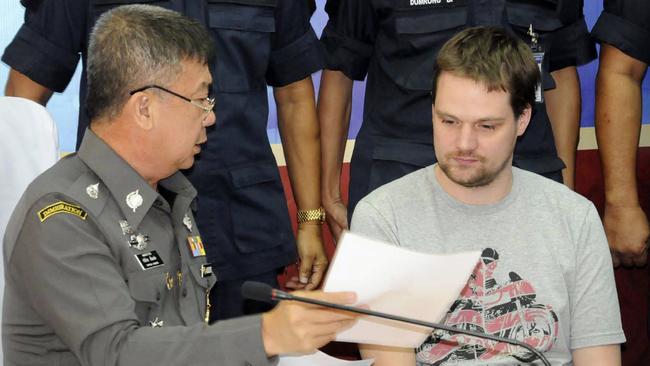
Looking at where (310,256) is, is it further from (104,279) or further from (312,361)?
(104,279)

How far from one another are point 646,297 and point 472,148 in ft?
5.90

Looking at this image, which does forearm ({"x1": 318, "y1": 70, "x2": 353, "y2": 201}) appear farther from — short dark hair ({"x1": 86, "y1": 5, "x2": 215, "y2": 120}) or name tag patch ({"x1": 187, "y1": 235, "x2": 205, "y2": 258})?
short dark hair ({"x1": 86, "y1": 5, "x2": 215, "y2": 120})

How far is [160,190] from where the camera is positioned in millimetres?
2238

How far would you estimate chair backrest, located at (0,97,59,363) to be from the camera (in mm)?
2172

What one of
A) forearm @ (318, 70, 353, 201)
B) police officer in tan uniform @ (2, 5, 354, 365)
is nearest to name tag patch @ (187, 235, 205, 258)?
police officer in tan uniform @ (2, 5, 354, 365)

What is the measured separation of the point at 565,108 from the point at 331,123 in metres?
0.72

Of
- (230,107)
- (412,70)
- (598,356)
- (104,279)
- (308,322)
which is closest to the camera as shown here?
(308,322)

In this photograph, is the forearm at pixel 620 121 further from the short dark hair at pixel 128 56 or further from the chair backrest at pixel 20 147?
the chair backrest at pixel 20 147

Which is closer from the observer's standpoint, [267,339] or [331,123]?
[267,339]

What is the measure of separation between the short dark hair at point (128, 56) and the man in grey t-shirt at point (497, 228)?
63cm

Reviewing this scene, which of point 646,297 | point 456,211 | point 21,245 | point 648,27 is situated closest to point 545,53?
point 648,27

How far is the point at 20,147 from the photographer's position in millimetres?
2221

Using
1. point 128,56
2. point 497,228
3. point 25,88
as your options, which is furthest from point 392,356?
point 25,88

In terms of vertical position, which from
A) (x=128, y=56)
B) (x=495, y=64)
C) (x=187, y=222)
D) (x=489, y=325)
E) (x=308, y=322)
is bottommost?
(x=489, y=325)
